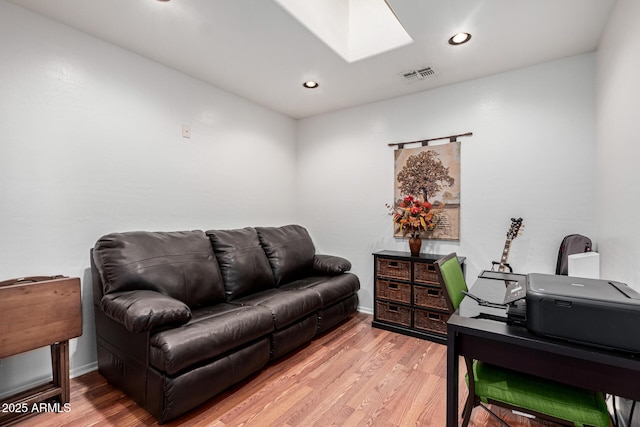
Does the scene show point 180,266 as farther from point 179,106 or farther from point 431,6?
point 431,6

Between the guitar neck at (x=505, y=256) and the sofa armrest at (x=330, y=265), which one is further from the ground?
the guitar neck at (x=505, y=256)

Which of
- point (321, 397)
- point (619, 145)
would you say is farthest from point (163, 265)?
point (619, 145)

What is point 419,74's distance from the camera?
282 centimetres

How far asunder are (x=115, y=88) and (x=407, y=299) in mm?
3175

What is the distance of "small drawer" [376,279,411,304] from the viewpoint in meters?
2.97

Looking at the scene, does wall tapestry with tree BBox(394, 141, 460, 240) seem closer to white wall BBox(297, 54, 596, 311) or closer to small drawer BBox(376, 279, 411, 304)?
white wall BBox(297, 54, 596, 311)

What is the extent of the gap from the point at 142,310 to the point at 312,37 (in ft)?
7.07

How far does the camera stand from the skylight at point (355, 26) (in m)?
2.22

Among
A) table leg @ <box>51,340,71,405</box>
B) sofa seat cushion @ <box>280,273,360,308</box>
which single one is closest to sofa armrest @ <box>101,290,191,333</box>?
table leg @ <box>51,340,71,405</box>

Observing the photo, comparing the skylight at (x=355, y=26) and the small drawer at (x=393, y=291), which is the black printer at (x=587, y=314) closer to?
the small drawer at (x=393, y=291)

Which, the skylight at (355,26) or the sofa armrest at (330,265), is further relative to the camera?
the sofa armrest at (330,265)

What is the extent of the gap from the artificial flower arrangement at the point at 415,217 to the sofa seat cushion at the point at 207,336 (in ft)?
5.45

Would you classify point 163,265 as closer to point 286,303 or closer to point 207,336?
point 207,336

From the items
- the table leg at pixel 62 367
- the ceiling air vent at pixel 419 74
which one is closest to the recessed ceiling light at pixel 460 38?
the ceiling air vent at pixel 419 74
